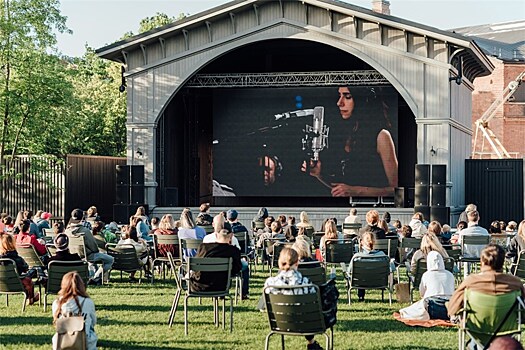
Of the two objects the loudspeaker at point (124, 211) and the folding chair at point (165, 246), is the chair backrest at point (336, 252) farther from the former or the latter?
the loudspeaker at point (124, 211)

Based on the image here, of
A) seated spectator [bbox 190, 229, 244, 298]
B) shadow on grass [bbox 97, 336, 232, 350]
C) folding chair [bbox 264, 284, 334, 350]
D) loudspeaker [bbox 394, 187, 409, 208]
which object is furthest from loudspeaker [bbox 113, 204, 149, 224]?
folding chair [bbox 264, 284, 334, 350]

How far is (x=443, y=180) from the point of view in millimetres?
23219

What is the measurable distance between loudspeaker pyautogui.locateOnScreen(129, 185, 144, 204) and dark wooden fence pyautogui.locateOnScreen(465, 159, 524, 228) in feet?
30.7

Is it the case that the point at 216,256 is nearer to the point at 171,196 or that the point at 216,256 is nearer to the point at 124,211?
the point at 124,211

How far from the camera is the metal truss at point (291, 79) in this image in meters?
25.3

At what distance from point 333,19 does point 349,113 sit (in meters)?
2.96

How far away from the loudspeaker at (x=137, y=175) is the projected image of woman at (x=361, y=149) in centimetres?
522

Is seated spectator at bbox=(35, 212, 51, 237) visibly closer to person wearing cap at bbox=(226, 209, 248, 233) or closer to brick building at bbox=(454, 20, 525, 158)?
person wearing cap at bbox=(226, 209, 248, 233)

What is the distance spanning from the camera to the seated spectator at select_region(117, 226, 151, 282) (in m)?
14.2

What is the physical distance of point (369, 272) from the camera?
11.3m

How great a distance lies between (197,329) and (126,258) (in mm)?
Result: 4145

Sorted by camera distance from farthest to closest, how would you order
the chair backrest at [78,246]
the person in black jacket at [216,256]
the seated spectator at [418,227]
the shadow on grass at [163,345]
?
the seated spectator at [418,227], the chair backrest at [78,246], the person in black jacket at [216,256], the shadow on grass at [163,345]

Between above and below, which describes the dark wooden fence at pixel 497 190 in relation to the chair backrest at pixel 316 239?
above

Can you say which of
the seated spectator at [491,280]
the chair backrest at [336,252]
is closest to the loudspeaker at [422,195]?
the chair backrest at [336,252]
